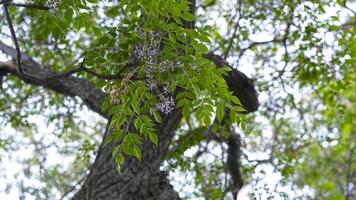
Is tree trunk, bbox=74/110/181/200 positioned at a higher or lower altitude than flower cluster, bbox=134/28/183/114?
higher

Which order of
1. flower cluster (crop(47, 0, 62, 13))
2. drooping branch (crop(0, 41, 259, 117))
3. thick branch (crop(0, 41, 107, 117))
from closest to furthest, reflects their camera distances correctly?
flower cluster (crop(47, 0, 62, 13))
drooping branch (crop(0, 41, 259, 117))
thick branch (crop(0, 41, 107, 117))

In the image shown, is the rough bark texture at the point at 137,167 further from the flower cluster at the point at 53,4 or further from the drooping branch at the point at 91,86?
the flower cluster at the point at 53,4

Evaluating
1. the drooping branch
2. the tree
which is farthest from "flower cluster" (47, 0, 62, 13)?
the drooping branch

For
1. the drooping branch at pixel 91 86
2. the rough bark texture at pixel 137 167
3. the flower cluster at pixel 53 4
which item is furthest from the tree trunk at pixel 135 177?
the flower cluster at pixel 53 4

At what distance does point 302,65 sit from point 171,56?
326cm

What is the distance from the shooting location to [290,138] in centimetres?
630

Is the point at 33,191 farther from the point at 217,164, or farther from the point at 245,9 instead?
the point at 245,9

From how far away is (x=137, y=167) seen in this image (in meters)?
3.87

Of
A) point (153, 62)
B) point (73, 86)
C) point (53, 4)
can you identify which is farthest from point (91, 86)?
point (153, 62)

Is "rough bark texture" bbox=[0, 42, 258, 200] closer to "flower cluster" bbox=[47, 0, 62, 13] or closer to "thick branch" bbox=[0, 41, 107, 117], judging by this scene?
"thick branch" bbox=[0, 41, 107, 117]

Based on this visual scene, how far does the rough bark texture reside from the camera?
377 centimetres

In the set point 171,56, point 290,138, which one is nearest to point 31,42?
point 290,138

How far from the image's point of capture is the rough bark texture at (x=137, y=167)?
3.77 m

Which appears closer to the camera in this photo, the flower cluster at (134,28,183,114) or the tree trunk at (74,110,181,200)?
the flower cluster at (134,28,183,114)
